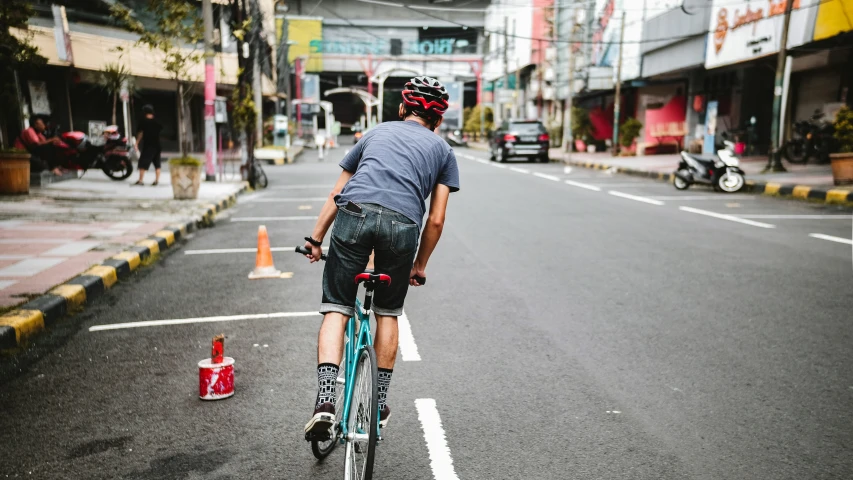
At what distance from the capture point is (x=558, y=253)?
8.81 metres

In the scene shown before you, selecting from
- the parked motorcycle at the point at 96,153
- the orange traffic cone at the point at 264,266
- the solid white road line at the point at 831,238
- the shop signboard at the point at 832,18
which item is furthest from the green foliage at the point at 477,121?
the orange traffic cone at the point at 264,266

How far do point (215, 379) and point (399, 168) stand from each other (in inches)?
71.5

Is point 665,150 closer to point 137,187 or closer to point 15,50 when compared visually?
point 137,187

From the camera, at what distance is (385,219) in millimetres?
3129

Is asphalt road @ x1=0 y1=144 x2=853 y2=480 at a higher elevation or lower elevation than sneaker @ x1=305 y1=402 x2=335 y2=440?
lower

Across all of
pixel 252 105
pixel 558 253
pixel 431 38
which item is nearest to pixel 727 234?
pixel 558 253

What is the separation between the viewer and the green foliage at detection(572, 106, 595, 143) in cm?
3878

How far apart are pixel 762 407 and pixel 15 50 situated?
521 inches

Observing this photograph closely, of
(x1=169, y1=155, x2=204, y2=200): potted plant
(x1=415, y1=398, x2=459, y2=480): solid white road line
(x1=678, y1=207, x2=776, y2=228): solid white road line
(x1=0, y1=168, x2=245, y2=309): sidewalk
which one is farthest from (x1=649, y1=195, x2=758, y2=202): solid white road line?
(x1=415, y1=398, x2=459, y2=480): solid white road line

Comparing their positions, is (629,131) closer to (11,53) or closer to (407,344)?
(11,53)

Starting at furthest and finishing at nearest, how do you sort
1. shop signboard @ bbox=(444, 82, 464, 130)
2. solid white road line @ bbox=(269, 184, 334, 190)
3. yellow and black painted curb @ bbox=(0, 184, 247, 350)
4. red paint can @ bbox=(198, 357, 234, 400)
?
1. shop signboard @ bbox=(444, 82, 464, 130)
2. solid white road line @ bbox=(269, 184, 334, 190)
3. yellow and black painted curb @ bbox=(0, 184, 247, 350)
4. red paint can @ bbox=(198, 357, 234, 400)

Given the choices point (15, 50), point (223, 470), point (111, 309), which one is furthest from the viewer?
point (15, 50)

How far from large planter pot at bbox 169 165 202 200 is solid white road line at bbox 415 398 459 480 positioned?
1120 cm

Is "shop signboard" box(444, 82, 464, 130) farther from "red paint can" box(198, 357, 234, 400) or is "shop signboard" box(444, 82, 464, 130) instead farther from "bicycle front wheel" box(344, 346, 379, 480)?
"bicycle front wheel" box(344, 346, 379, 480)
